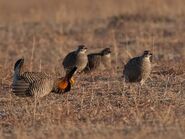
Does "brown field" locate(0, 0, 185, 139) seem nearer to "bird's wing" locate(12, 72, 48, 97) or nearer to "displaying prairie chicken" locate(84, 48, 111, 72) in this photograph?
"bird's wing" locate(12, 72, 48, 97)

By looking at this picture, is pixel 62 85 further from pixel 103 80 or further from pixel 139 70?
pixel 103 80

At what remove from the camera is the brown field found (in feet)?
30.8

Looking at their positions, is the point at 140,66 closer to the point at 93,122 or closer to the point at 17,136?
the point at 93,122

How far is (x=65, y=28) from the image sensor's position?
20.2 m

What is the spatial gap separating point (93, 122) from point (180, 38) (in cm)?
855

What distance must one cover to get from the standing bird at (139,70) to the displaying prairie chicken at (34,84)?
143cm

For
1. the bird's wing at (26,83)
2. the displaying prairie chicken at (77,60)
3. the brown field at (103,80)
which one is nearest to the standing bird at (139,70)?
the brown field at (103,80)

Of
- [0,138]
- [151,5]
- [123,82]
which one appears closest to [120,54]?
[123,82]

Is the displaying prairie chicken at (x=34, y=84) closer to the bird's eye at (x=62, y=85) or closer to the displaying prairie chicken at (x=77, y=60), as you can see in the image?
the bird's eye at (x=62, y=85)

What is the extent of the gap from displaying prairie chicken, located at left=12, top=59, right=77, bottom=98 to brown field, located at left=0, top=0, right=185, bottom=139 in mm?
157

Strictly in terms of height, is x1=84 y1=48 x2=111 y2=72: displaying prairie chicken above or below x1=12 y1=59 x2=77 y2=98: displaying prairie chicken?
above

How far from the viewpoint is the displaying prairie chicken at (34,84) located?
11367mm

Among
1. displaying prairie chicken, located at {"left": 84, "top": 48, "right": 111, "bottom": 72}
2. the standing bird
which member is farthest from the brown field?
displaying prairie chicken, located at {"left": 84, "top": 48, "right": 111, "bottom": 72}

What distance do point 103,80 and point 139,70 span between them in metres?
0.86
